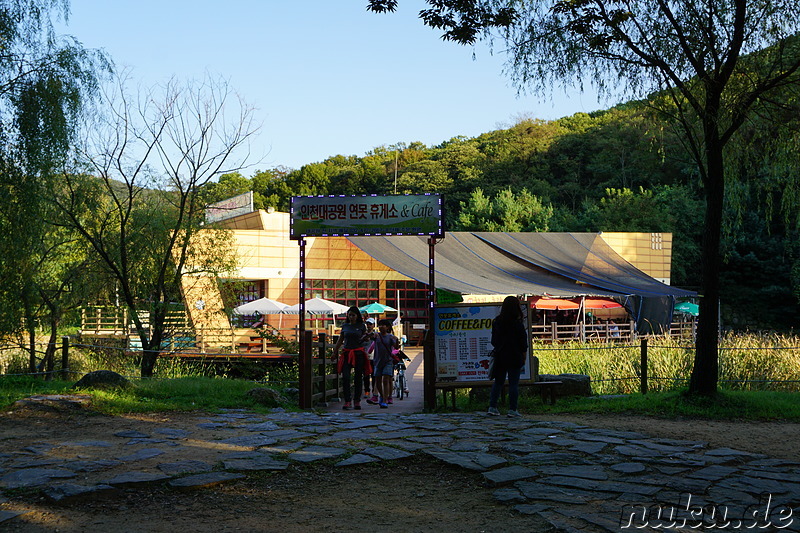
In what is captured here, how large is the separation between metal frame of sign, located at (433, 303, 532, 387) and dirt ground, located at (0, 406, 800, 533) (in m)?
3.60

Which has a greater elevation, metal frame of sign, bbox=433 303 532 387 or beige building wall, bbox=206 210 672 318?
beige building wall, bbox=206 210 672 318

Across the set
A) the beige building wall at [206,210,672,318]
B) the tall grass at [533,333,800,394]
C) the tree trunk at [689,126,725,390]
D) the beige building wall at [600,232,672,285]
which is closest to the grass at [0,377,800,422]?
the tree trunk at [689,126,725,390]

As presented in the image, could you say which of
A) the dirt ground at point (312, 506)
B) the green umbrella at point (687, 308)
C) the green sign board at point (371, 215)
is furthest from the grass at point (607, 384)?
the green umbrella at point (687, 308)

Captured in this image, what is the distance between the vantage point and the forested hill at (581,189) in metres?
31.8

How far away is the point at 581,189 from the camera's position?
41719mm

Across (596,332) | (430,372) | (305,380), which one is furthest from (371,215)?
(596,332)

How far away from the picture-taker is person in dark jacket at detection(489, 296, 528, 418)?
7973 millimetres

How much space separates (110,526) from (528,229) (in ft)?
105

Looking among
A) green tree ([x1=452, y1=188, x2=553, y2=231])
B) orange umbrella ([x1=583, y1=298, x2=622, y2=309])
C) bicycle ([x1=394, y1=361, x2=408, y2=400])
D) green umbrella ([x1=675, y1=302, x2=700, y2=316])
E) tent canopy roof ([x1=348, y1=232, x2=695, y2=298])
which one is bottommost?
bicycle ([x1=394, y1=361, x2=408, y2=400])

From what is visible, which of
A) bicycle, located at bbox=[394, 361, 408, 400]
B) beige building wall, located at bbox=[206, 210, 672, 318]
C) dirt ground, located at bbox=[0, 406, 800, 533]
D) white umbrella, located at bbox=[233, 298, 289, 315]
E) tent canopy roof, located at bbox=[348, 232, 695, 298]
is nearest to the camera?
dirt ground, located at bbox=[0, 406, 800, 533]

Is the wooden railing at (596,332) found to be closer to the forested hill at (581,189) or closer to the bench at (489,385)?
the bench at (489,385)

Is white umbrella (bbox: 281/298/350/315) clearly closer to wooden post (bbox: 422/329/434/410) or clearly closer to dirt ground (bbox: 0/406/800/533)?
wooden post (bbox: 422/329/434/410)

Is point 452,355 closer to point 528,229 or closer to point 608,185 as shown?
point 528,229

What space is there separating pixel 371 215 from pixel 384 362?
1916 mm
